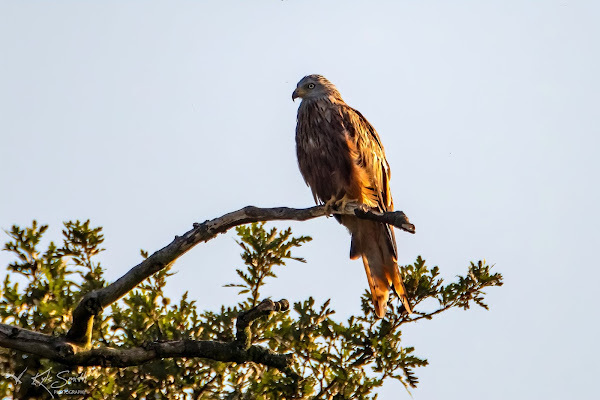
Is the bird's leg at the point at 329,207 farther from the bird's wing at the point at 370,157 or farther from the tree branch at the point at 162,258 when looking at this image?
the tree branch at the point at 162,258

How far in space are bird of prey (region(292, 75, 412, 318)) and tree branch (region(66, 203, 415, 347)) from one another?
1.81 m

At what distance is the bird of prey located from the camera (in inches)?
240

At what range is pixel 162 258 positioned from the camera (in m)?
3.80

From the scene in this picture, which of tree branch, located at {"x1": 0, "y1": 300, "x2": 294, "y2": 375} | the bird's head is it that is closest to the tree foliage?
tree branch, located at {"x1": 0, "y1": 300, "x2": 294, "y2": 375}

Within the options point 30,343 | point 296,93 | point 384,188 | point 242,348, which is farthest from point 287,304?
point 296,93

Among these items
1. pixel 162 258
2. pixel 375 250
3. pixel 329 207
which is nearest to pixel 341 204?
pixel 329 207

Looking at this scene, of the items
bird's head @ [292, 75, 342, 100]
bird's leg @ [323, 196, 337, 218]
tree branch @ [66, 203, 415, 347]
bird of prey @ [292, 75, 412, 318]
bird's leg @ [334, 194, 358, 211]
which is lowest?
tree branch @ [66, 203, 415, 347]

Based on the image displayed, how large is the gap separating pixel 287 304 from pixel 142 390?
42.8 inches

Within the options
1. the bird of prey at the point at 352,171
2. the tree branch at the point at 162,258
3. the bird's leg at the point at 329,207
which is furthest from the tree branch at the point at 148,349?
the bird of prey at the point at 352,171

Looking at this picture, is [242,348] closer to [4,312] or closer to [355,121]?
[4,312]

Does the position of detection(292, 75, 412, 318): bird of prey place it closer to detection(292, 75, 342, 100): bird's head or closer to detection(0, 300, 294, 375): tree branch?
detection(292, 75, 342, 100): bird's head

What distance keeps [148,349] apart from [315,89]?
3952mm

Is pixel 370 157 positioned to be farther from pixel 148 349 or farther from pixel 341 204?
pixel 148 349

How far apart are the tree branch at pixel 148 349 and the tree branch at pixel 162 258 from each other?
0.09 metres
